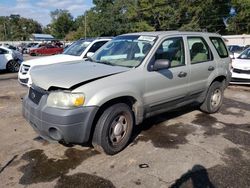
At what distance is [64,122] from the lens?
12.2ft

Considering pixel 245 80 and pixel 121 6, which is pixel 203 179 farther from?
pixel 121 6

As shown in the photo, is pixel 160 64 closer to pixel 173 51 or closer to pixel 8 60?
pixel 173 51

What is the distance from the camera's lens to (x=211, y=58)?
6086mm

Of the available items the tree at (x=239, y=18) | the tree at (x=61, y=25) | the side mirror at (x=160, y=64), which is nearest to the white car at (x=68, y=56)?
the side mirror at (x=160, y=64)

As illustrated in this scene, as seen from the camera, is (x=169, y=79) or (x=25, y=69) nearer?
(x=169, y=79)

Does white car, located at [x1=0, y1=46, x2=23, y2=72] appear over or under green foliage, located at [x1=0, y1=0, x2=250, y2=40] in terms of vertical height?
under

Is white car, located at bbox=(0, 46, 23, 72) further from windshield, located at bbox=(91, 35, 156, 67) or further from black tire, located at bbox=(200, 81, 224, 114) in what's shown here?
black tire, located at bbox=(200, 81, 224, 114)

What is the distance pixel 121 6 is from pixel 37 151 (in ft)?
216

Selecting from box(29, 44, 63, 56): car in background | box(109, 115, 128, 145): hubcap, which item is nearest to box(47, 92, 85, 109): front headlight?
box(109, 115, 128, 145): hubcap

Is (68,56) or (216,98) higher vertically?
(68,56)

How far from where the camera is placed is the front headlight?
378cm

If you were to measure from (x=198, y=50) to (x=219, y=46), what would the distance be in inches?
37.1

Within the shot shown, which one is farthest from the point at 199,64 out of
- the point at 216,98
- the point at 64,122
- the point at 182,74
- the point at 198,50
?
the point at 64,122

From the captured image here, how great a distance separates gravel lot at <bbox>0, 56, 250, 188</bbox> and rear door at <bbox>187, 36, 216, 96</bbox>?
77cm
